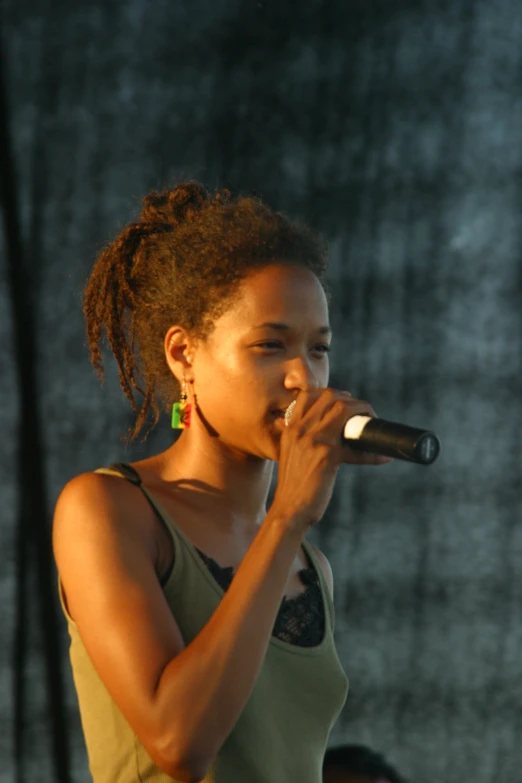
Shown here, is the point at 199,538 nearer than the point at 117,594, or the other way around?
the point at 117,594

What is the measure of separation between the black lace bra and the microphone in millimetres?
265

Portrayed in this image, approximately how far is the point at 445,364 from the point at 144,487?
1.21 metres

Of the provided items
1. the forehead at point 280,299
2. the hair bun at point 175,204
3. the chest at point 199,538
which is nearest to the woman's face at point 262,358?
the forehead at point 280,299

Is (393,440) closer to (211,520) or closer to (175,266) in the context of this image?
(211,520)

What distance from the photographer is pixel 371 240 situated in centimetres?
245

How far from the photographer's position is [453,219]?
7.94 ft

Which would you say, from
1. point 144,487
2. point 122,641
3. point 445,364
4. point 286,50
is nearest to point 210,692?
point 122,641

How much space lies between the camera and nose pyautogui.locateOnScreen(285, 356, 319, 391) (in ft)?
4.34

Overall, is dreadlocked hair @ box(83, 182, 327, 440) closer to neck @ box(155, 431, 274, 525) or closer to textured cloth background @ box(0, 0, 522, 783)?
neck @ box(155, 431, 274, 525)

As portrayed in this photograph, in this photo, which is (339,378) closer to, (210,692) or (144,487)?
(144,487)

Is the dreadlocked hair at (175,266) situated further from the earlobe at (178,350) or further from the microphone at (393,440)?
the microphone at (393,440)

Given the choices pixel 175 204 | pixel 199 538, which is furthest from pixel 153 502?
pixel 175 204

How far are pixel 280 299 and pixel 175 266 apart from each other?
22cm

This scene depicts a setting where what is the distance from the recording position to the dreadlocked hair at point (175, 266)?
1.48 metres
